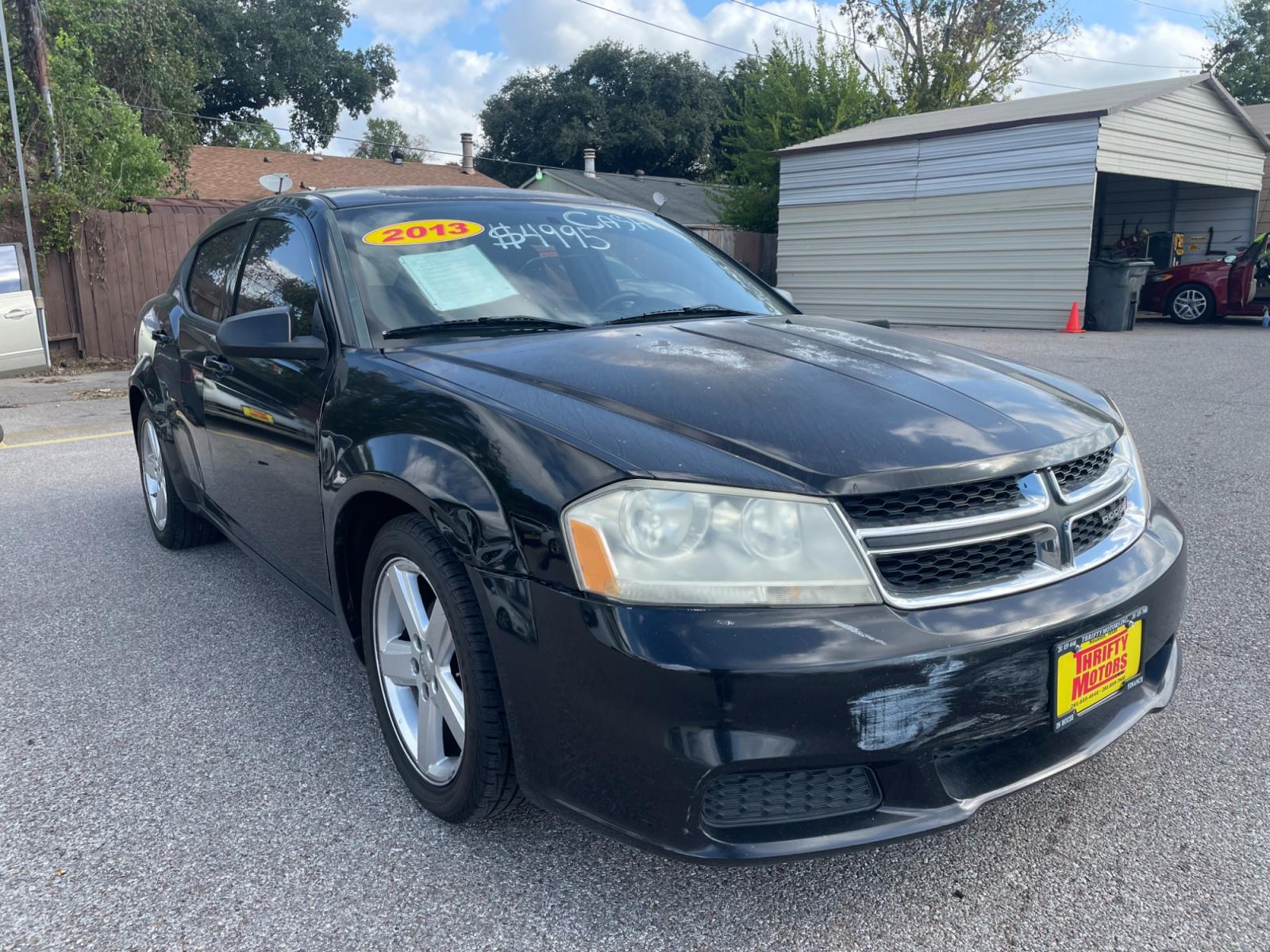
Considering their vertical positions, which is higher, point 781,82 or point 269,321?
point 781,82

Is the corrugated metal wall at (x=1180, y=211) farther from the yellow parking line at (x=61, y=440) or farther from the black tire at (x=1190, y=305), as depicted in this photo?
the yellow parking line at (x=61, y=440)

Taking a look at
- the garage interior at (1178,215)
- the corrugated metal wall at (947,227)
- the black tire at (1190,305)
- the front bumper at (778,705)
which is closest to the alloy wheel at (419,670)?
the front bumper at (778,705)

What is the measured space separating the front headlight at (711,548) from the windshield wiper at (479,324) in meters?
1.12

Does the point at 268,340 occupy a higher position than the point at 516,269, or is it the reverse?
the point at 516,269

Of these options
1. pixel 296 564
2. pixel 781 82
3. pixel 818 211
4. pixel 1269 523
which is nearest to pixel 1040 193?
pixel 818 211

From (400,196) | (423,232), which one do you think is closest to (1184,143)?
(400,196)

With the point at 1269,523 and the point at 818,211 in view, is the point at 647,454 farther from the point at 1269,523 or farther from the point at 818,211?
the point at 818,211

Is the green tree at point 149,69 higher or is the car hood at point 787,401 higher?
the green tree at point 149,69

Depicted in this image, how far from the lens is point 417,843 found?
2293 millimetres

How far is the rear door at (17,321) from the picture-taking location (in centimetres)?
985

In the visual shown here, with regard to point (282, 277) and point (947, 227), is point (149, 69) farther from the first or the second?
point (282, 277)

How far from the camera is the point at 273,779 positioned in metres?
2.58

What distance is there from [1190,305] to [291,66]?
42112mm

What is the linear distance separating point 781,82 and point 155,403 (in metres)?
23.0
